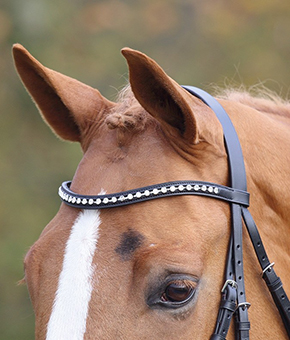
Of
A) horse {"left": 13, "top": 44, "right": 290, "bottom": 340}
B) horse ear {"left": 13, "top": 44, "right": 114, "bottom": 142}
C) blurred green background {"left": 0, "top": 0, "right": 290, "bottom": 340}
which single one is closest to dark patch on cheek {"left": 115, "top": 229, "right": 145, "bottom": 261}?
horse {"left": 13, "top": 44, "right": 290, "bottom": 340}

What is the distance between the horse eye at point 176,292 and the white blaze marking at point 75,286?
28 centimetres

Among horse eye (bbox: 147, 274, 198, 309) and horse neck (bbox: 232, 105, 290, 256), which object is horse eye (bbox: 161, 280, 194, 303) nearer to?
horse eye (bbox: 147, 274, 198, 309)

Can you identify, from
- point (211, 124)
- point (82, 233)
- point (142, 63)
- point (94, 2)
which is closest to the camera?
point (142, 63)

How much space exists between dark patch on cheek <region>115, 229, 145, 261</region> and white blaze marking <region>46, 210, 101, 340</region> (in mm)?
101

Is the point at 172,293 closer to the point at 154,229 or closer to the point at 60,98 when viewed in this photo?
the point at 154,229

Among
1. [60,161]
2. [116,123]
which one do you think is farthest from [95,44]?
[116,123]

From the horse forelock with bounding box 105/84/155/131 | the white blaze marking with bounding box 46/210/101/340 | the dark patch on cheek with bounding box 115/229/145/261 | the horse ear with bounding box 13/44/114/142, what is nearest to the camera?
the white blaze marking with bounding box 46/210/101/340

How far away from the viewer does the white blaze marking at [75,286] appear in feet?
5.88

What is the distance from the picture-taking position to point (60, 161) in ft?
29.9

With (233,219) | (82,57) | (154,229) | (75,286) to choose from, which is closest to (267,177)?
(233,219)

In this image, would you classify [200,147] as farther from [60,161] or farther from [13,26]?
[13,26]

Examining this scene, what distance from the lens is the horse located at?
6.07 feet

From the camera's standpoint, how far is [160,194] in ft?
6.50

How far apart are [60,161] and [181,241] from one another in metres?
7.39
